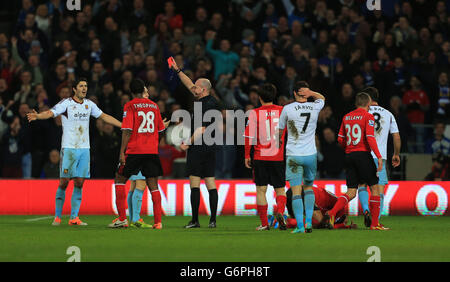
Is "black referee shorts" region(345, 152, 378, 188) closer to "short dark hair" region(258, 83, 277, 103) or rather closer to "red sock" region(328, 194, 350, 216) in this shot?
"red sock" region(328, 194, 350, 216)

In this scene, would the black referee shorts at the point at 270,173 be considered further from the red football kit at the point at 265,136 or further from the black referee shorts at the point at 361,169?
the black referee shorts at the point at 361,169

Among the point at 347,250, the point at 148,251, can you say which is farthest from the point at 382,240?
the point at 148,251

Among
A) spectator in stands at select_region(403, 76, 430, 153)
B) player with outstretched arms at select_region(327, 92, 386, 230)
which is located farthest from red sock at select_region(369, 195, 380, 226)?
spectator in stands at select_region(403, 76, 430, 153)

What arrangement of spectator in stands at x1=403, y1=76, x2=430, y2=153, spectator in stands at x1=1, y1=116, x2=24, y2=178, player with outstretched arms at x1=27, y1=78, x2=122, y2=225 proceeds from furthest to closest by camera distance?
1. spectator in stands at x1=403, y1=76, x2=430, y2=153
2. spectator in stands at x1=1, y1=116, x2=24, y2=178
3. player with outstretched arms at x1=27, y1=78, x2=122, y2=225

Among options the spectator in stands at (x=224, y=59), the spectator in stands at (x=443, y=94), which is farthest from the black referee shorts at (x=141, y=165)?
the spectator in stands at (x=443, y=94)

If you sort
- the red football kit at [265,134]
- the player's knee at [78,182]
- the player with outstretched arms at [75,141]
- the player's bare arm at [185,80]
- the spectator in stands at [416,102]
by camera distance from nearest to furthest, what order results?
the red football kit at [265,134] → the player's bare arm at [185,80] → the player with outstretched arms at [75,141] → the player's knee at [78,182] → the spectator in stands at [416,102]

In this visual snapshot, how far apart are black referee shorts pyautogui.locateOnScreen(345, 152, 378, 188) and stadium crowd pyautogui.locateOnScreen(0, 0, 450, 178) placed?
6.00 m

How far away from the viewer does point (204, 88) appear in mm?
12820

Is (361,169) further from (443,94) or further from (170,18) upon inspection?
(170,18)

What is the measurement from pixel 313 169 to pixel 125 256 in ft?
12.7

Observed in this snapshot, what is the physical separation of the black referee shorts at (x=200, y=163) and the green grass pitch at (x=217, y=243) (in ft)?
2.94

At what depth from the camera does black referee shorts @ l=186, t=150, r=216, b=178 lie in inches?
508

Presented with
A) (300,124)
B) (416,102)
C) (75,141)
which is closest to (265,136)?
(300,124)

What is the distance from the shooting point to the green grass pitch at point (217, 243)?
8.82m
